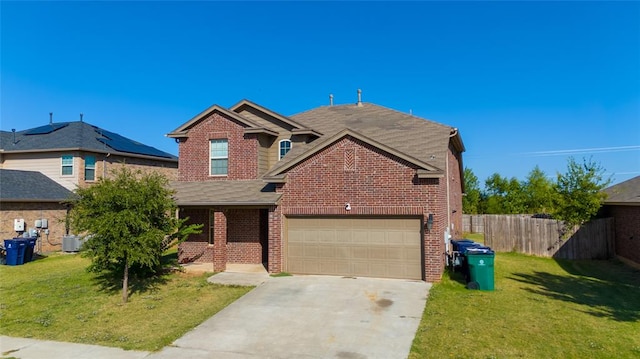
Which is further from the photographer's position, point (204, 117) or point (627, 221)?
point (204, 117)

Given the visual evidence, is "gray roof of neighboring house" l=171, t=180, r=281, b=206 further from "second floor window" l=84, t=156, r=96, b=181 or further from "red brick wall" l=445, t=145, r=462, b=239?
"second floor window" l=84, t=156, r=96, b=181

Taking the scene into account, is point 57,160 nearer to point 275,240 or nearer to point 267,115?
point 267,115

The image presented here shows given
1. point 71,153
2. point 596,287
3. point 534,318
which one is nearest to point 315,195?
point 534,318

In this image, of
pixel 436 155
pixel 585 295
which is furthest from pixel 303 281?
pixel 585 295

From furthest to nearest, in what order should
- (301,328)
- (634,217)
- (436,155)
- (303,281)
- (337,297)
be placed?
1. (634,217)
2. (436,155)
3. (303,281)
4. (337,297)
5. (301,328)

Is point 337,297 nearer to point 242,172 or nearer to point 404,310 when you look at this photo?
point 404,310

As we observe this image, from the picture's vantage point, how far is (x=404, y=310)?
35.1 ft

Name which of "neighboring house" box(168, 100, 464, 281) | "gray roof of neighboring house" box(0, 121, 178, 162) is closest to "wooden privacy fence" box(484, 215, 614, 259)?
"neighboring house" box(168, 100, 464, 281)

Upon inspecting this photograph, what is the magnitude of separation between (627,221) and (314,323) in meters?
15.7

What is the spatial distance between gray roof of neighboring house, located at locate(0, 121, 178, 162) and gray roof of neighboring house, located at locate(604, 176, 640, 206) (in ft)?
93.6

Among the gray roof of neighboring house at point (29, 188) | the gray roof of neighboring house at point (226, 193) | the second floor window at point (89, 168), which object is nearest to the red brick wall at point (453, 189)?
the gray roof of neighboring house at point (226, 193)

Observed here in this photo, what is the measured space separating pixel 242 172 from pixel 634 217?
54.3ft

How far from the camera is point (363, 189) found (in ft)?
46.6

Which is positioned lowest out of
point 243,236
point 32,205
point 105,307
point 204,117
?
point 105,307
